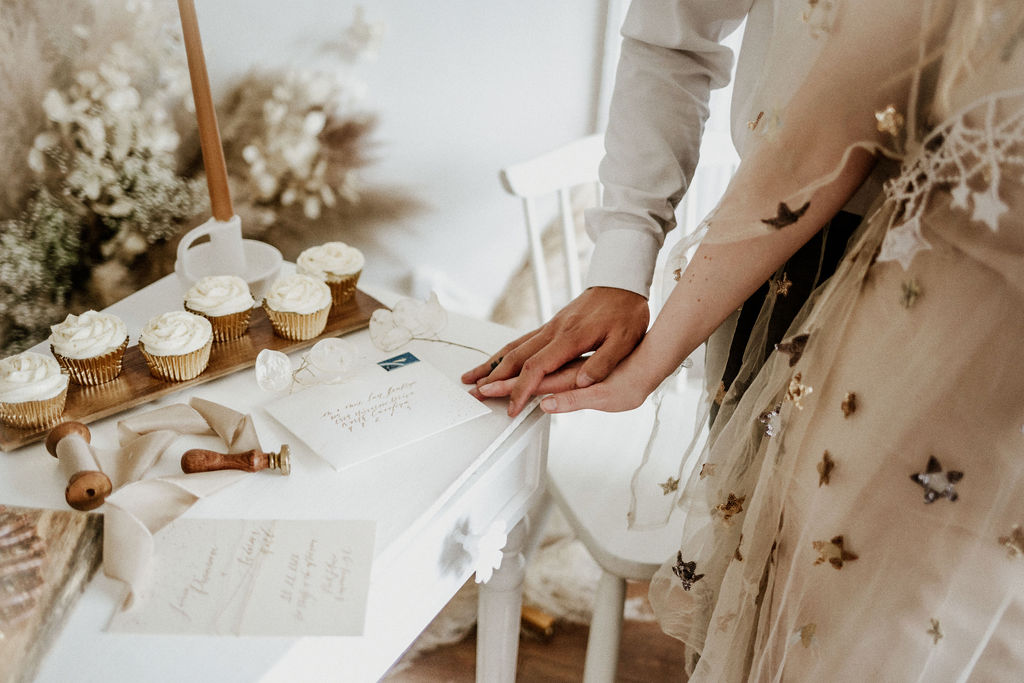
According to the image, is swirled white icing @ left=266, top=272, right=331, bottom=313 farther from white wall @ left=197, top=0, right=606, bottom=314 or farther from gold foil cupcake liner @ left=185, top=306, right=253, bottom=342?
white wall @ left=197, top=0, right=606, bottom=314

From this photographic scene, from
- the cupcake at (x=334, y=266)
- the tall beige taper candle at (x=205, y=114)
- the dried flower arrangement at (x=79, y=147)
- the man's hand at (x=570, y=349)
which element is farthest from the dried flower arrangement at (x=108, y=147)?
the man's hand at (x=570, y=349)

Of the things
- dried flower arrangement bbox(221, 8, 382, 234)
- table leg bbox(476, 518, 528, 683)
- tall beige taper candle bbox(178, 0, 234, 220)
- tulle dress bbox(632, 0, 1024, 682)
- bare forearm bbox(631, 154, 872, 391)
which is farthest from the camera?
dried flower arrangement bbox(221, 8, 382, 234)

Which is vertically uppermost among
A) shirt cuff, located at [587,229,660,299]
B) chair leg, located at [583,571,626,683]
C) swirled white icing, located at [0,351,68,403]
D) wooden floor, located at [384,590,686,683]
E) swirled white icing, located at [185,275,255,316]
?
shirt cuff, located at [587,229,660,299]

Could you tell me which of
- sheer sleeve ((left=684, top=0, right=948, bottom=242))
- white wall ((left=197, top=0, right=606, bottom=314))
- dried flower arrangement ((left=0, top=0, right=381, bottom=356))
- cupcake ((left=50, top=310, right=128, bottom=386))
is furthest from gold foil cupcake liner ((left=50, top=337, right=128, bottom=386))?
sheer sleeve ((left=684, top=0, right=948, bottom=242))

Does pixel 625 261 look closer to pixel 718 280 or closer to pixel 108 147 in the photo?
pixel 718 280

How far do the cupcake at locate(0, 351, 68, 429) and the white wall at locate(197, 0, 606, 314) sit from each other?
531 millimetres

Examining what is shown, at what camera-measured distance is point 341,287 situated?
0.91 meters

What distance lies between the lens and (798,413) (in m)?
0.56

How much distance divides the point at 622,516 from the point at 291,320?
1.57 ft

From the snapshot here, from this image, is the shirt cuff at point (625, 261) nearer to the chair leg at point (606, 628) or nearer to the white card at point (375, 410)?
the white card at point (375, 410)

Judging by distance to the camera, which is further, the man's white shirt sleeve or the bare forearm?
the man's white shirt sleeve

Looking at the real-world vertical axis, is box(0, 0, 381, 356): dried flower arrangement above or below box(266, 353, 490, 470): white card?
above

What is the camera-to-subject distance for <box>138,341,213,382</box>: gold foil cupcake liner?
29.6 inches

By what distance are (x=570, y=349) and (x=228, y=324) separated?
383mm
